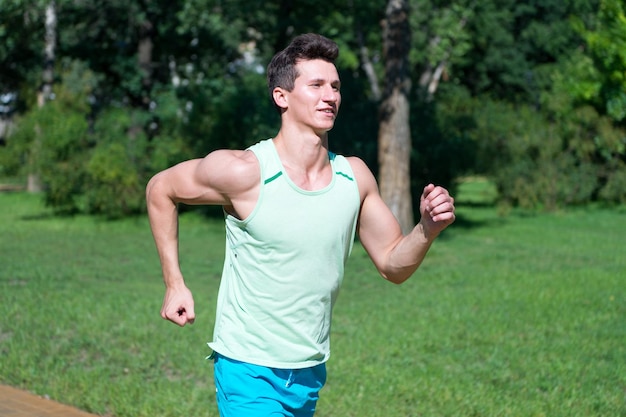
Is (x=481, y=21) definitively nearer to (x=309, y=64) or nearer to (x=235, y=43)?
(x=235, y=43)

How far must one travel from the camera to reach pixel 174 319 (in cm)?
329

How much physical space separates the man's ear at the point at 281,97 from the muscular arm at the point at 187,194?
0.22m

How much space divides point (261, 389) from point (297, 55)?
3.91ft

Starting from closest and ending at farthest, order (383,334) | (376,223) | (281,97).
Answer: (281,97)
(376,223)
(383,334)

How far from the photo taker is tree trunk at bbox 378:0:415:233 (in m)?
16.2

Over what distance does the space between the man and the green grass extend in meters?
2.81

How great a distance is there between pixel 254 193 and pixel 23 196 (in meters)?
26.9

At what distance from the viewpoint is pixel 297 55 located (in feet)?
10.9

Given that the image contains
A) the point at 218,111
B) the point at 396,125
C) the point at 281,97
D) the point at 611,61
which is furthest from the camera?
the point at 611,61

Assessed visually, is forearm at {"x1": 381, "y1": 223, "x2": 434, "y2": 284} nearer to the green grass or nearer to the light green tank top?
the light green tank top

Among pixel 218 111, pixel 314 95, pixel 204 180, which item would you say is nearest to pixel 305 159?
pixel 314 95

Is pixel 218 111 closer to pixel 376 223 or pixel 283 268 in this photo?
pixel 376 223

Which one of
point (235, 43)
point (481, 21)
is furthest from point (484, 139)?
point (481, 21)

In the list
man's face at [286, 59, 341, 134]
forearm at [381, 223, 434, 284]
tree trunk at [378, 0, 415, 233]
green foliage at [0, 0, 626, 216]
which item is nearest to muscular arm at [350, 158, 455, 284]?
forearm at [381, 223, 434, 284]
